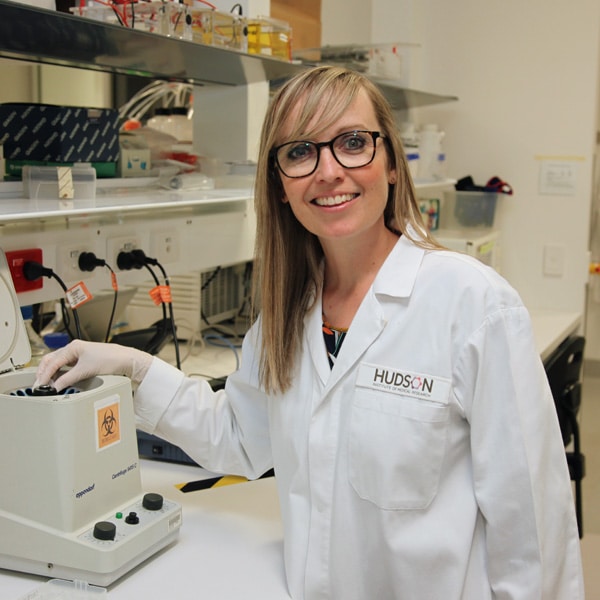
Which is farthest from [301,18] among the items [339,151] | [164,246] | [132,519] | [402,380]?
[132,519]

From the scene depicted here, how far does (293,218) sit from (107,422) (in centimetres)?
50

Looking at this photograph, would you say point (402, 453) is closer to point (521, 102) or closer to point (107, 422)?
point (107, 422)

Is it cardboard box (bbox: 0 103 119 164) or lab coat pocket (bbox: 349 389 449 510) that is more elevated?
cardboard box (bbox: 0 103 119 164)

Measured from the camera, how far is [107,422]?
4.22 feet

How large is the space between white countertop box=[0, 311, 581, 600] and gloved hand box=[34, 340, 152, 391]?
0.93 feet

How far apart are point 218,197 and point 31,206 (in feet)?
1.74

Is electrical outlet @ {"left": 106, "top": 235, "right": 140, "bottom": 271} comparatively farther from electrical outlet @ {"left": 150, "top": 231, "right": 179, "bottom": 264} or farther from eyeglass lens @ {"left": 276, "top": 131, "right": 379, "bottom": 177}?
eyeglass lens @ {"left": 276, "top": 131, "right": 379, "bottom": 177}

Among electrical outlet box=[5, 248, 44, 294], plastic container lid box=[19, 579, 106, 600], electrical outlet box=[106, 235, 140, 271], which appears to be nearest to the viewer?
plastic container lid box=[19, 579, 106, 600]

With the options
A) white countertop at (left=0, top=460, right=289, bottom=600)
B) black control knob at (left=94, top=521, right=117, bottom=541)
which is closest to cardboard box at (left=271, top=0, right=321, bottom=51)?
white countertop at (left=0, top=460, right=289, bottom=600)

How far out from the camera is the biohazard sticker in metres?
1.27

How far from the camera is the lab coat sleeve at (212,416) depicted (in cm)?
149

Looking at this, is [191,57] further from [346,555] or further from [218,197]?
[346,555]

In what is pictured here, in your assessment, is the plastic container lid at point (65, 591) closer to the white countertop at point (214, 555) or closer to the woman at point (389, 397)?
the white countertop at point (214, 555)

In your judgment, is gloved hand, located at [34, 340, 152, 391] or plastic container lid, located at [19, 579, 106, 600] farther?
gloved hand, located at [34, 340, 152, 391]
